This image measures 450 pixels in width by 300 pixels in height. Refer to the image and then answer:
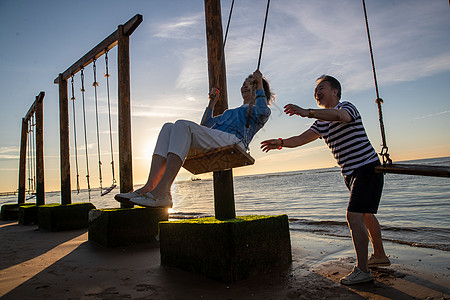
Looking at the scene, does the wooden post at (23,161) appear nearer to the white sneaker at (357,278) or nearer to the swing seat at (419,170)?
the white sneaker at (357,278)

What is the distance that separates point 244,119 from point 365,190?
53.7 inches

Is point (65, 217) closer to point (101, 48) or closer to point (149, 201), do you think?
point (101, 48)

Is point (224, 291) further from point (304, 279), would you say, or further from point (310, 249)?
point (310, 249)

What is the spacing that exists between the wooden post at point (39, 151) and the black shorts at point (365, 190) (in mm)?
11228

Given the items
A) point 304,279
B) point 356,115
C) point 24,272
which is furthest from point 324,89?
point 24,272

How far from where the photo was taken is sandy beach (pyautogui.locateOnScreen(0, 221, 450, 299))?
2600 millimetres

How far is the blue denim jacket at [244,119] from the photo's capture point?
131 inches

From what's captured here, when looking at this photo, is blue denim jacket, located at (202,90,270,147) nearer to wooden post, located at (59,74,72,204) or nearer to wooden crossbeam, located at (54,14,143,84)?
wooden crossbeam, located at (54,14,143,84)

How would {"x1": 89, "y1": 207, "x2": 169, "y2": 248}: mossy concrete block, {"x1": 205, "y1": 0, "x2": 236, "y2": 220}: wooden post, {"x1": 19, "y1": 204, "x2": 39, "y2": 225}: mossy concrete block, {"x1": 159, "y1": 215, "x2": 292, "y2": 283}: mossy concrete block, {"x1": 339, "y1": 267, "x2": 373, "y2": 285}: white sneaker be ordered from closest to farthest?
{"x1": 339, "y1": 267, "x2": 373, "y2": 285}: white sneaker, {"x1": 159, "y1": 215, "x2": 292, "y2": 283}: mossy concrete block, {"x1": 205, "y1": 0, "x2": 236, "y2": 220}: wooden post, {"x1": 89, "y1": 207, "x2": 169, "y2": 248}: mossy concrete block, {"x1": 19, "y1": 204, "x2": 39, "y2": 225}: mossy concrete block

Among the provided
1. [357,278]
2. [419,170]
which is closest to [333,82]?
[419,170]

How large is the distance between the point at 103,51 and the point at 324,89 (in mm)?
5518

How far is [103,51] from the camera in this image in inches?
276

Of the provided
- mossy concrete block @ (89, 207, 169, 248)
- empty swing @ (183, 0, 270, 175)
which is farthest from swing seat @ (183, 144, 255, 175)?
mossy concrete block @ (89, 207, 169, 248)

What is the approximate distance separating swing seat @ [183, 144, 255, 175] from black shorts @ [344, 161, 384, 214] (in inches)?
38.1
